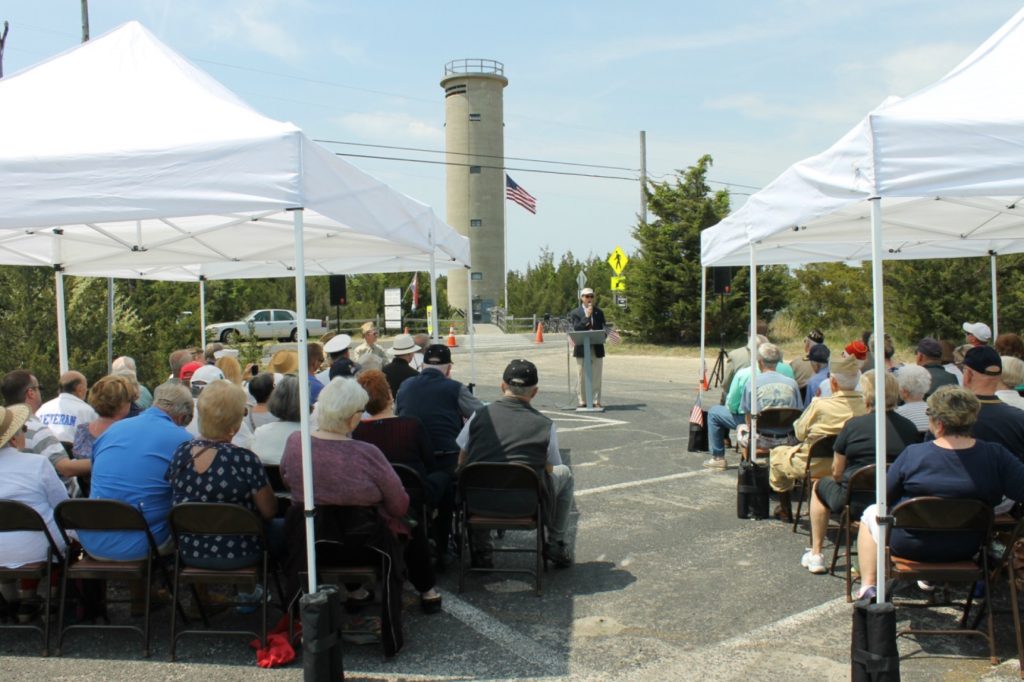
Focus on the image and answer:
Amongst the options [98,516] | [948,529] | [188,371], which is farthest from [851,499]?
[188,371]

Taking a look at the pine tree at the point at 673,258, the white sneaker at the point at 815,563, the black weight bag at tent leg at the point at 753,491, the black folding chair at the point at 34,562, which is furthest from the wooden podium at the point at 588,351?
the pine tree at the point at 673,258

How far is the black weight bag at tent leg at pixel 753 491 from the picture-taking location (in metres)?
6.47

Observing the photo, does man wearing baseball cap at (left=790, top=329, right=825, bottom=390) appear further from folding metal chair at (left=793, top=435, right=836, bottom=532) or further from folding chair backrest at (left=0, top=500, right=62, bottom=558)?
folding chair backrest at (left=0, top=500, right=62, bottom=558)

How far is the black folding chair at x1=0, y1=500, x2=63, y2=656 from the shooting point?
4.08m

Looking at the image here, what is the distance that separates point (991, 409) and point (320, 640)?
386cm

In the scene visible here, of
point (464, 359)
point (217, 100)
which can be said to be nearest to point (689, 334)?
point (464, 359)

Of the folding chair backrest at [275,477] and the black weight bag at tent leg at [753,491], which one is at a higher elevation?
the folding chair backrest at [275,477]

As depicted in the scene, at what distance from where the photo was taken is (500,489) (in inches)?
192

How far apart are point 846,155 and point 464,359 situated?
2348cm

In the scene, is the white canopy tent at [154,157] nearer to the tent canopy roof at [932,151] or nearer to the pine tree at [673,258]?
the tent canopy roof at [932,151]

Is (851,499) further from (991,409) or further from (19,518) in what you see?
(19,518)

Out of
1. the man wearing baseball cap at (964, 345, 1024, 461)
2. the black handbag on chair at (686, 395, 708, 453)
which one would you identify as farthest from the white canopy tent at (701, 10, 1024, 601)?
the black handbag on chair at (686, 395, 708, 453)

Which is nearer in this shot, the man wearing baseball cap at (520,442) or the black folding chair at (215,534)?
the black folding chair at (215,534)

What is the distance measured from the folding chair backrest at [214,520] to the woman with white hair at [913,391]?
13.5 ft
